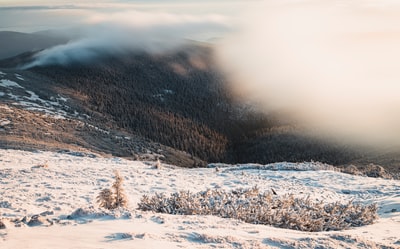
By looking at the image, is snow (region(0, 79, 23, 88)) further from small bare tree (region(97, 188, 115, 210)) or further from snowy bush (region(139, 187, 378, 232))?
snowy bush (region(139, 187, 378, 232))

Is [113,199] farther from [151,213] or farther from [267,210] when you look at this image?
[267,210]

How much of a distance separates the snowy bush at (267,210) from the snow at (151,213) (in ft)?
2.10

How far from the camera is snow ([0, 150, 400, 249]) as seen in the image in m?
7.75

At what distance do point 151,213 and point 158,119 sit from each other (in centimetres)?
9197

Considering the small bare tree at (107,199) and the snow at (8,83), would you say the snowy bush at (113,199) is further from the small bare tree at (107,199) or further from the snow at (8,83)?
the snow at (8,83)

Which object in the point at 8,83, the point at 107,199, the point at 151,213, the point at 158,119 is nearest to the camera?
the point at 151,213

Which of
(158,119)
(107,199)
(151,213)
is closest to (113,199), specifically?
(107,199)

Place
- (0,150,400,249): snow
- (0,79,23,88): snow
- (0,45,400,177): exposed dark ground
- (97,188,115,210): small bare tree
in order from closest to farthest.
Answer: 1. (0,150,400,249): snow
2. (97,188,115,210): small bare tree
3. (0,45,400,177): exposed dark ground
4. (0,79,23,88): snow

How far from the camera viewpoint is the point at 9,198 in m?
13.2

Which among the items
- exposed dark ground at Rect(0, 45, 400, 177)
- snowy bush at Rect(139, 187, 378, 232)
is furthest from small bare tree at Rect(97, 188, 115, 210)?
exposed dark ground at Rect(0, 45, 400, 177)

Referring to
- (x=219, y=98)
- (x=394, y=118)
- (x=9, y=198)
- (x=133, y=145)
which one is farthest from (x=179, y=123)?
(x=9, y=198)

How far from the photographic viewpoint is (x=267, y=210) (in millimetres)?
11336

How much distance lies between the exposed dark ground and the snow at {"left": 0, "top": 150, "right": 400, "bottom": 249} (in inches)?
417

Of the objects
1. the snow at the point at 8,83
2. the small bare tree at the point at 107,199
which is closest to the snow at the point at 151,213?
the small bare tree at the point at 107,199
